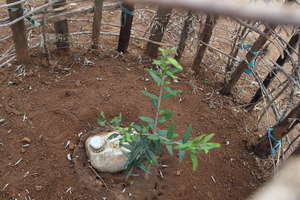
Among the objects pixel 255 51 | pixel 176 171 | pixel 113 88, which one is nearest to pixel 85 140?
pixel 113 88

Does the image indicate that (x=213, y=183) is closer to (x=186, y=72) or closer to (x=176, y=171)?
(x=176, y=171)

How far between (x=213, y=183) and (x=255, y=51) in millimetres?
1079

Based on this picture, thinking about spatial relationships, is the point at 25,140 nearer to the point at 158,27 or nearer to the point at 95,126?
the point at 95,126

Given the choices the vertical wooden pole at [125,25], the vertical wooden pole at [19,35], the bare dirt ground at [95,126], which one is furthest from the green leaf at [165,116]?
the vertical wooden pole at [19,35]

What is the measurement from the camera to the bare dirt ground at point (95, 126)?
6.07 feet

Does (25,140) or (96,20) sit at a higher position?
(96,20)

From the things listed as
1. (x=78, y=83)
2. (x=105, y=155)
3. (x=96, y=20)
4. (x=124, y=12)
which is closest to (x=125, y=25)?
(x=124, y=12)

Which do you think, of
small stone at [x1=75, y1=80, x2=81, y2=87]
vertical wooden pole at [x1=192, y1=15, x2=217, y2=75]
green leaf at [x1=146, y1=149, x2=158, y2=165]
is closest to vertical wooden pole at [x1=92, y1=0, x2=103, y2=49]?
small stone at [x1=75, y1=80, x2=81, y2=87]

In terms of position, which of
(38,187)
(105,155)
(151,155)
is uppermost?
(151,155)

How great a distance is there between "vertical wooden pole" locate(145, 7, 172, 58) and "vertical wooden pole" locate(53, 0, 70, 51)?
2.42 feet

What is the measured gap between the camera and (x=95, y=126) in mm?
2145

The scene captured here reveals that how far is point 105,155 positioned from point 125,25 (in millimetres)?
1197

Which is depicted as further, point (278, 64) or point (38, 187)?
point (278, 64)

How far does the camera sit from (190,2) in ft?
1.03
